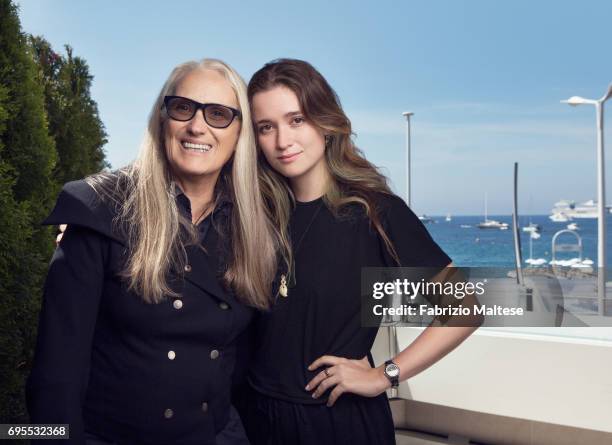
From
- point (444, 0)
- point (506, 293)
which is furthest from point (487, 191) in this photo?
point (506, 293)

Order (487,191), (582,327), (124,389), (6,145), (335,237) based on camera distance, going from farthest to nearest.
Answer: (487,191) → (582,327) → (6,145) → (335,237) → (124,389)

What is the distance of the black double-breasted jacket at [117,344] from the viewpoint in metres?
1.48

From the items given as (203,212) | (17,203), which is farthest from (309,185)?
(17,203)

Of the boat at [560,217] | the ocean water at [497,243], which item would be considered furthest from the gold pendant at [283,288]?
the boat at [560,217]

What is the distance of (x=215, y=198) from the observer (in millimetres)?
1875

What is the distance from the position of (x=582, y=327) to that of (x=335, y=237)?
2.71m

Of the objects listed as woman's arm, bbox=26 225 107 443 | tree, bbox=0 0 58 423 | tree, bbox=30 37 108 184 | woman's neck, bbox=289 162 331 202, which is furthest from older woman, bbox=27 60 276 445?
tree, bbox=30 37 108 184

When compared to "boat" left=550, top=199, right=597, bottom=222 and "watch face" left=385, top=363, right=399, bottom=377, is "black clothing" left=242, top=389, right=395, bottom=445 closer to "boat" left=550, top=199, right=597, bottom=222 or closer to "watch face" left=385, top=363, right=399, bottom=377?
"watch face" left=385, top=363, right=399, bottom=377

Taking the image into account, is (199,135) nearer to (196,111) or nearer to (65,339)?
(196,111)

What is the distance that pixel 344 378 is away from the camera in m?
1.95

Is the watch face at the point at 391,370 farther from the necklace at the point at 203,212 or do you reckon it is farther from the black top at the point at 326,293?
the necklace at the point at 203,212

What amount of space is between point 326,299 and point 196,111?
2.33 ft

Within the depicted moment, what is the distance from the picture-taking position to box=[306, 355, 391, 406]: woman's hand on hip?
6.34 feet

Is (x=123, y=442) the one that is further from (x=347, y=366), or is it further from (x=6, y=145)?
(x=6, y=145)
